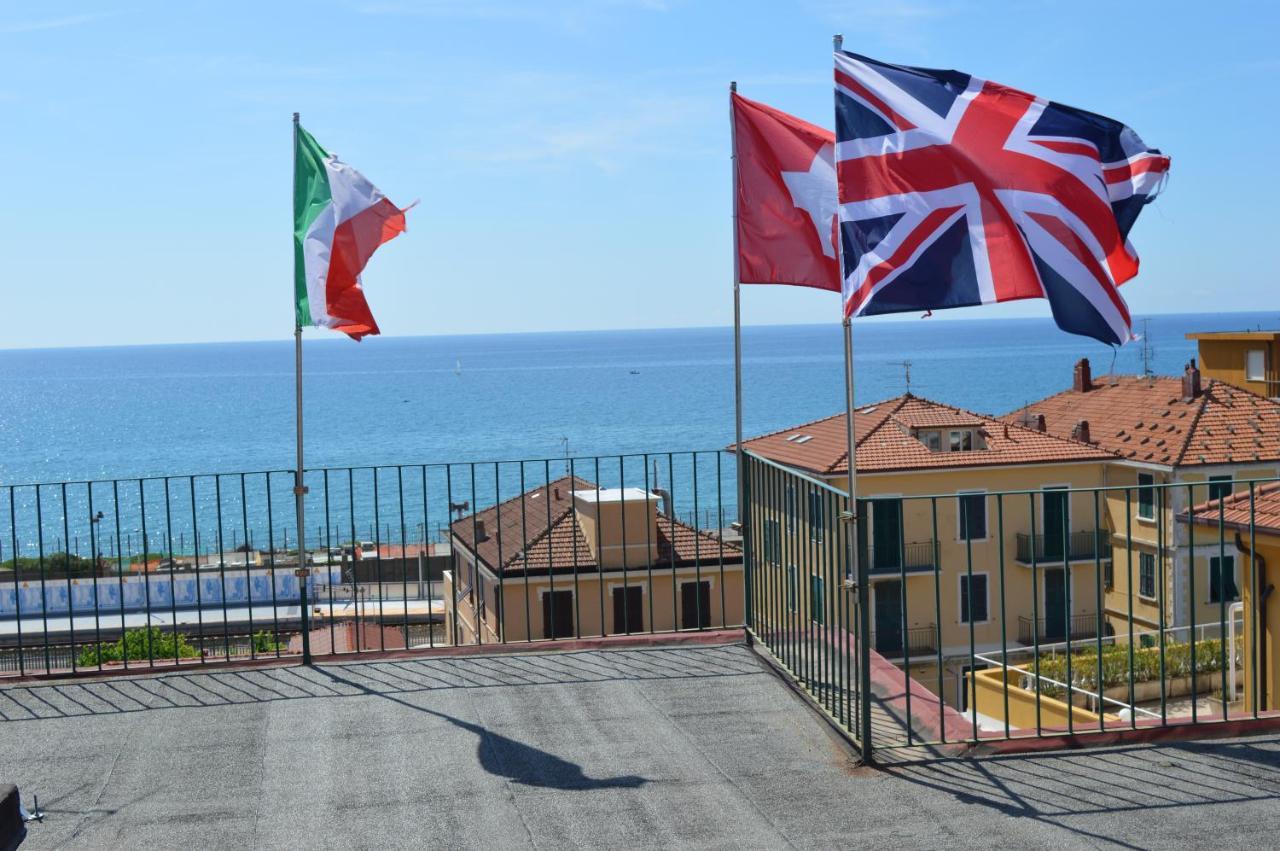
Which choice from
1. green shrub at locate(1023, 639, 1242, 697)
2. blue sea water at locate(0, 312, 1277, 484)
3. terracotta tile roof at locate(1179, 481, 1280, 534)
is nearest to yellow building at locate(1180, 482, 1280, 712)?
terracotta tile roof at locate(1179, 481, 1280, 534)

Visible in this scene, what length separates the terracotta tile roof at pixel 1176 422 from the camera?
109 ft

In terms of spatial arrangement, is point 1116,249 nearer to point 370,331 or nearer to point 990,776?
point 990,776

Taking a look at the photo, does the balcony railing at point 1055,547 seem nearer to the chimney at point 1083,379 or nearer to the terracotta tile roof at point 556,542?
the chimney at point 1083,379

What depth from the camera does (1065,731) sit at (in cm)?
675

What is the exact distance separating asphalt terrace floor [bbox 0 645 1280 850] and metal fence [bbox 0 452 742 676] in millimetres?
608

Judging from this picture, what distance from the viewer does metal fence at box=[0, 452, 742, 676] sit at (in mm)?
8742

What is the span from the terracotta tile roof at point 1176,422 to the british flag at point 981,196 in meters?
28.5

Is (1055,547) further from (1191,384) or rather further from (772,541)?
(772,541)

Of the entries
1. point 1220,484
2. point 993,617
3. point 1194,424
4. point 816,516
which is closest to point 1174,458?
point 1194,424

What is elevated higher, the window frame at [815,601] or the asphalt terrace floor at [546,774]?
the window frame at [815,601]

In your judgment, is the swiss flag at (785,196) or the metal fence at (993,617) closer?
the metal fence at (993,617)

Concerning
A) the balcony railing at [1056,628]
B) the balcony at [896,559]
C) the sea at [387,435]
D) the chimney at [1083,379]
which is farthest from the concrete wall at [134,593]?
the chimney at [1083,379]

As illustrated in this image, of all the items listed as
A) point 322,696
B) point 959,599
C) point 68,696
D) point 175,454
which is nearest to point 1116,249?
point 322,696

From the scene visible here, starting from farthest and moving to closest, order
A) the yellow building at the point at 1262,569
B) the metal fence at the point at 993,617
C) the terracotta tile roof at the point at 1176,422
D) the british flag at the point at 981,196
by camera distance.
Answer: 1. the terracotta tile roof at the point at 1176,422
2. the yellow building at the point at 1262,569
3. the metal fence at the point at 993,617
4. the british flag at the point at 981,196
